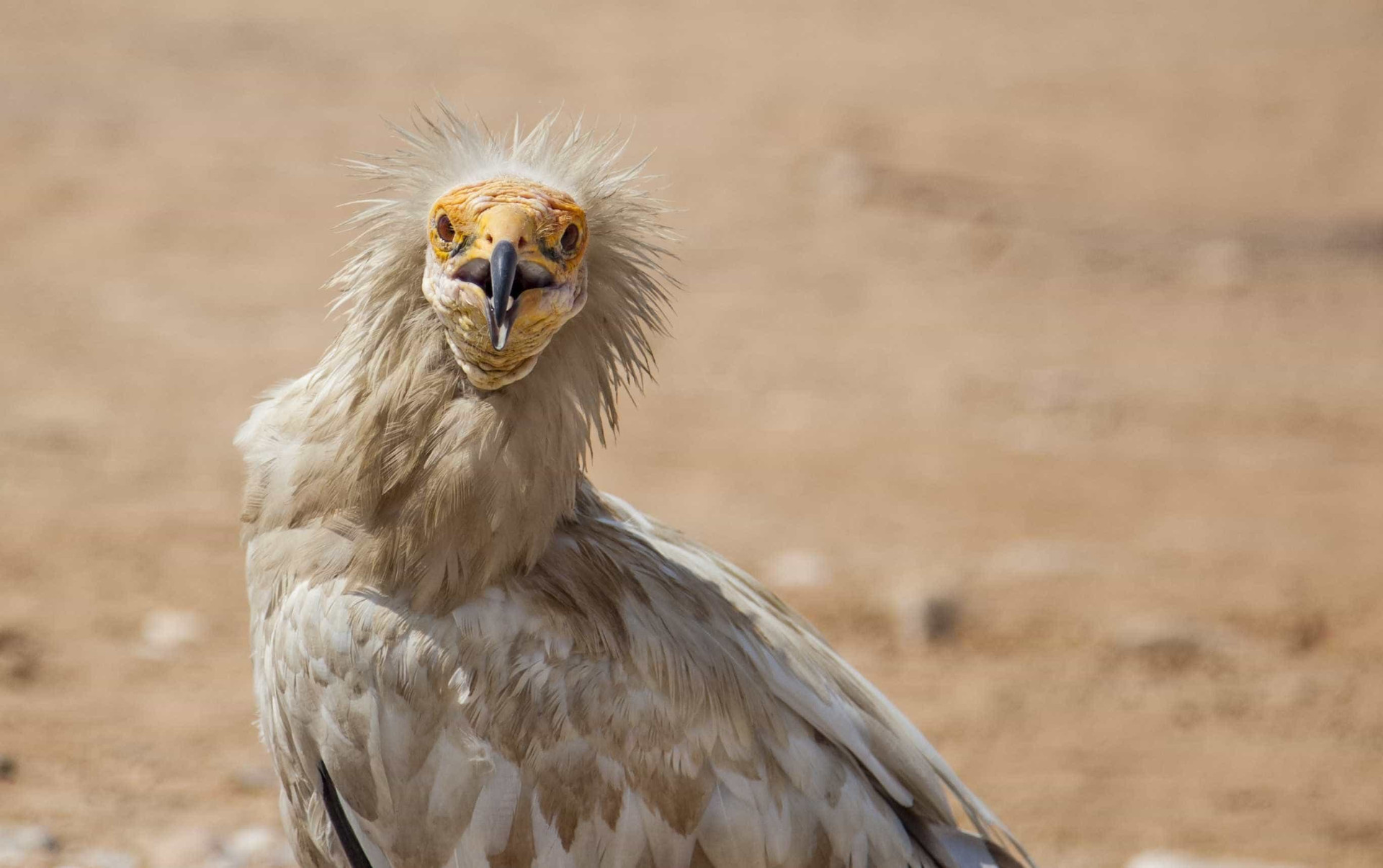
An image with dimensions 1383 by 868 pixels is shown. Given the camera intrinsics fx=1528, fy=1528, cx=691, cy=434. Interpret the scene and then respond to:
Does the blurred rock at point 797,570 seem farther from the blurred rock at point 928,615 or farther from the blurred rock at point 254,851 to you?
the blurred rock at point 254,851

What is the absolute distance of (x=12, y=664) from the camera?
626 centimetres

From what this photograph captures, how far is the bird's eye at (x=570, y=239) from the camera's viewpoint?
3365mm

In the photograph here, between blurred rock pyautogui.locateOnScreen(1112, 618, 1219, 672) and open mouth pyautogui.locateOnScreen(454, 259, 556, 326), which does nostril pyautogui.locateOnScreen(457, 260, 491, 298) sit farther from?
blurred rock pyautogui.locateOnScreen(1112, 618, 1219, 672)

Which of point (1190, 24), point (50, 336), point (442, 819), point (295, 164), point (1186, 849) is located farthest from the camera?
point (1190, 24)

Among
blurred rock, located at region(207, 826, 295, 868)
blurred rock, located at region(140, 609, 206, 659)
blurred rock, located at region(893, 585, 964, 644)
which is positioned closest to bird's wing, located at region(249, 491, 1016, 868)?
blurred rock, located at region(207, 826, 295, 868)

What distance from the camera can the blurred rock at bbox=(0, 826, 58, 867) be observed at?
4695 mm

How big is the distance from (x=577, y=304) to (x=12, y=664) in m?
4.01

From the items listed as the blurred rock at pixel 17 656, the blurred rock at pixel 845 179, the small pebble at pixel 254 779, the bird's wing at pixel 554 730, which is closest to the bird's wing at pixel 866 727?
the bird's wing at pixel 554 730

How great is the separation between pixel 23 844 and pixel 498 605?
236 cm

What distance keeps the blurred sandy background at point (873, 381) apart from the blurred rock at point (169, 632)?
28 millimetres

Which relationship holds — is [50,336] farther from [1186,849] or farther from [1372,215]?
[1372,215]

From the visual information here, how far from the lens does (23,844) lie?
4.79 m

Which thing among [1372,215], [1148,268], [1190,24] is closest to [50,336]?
[1148,268]

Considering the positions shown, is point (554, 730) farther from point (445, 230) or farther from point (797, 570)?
point (797, 570)
